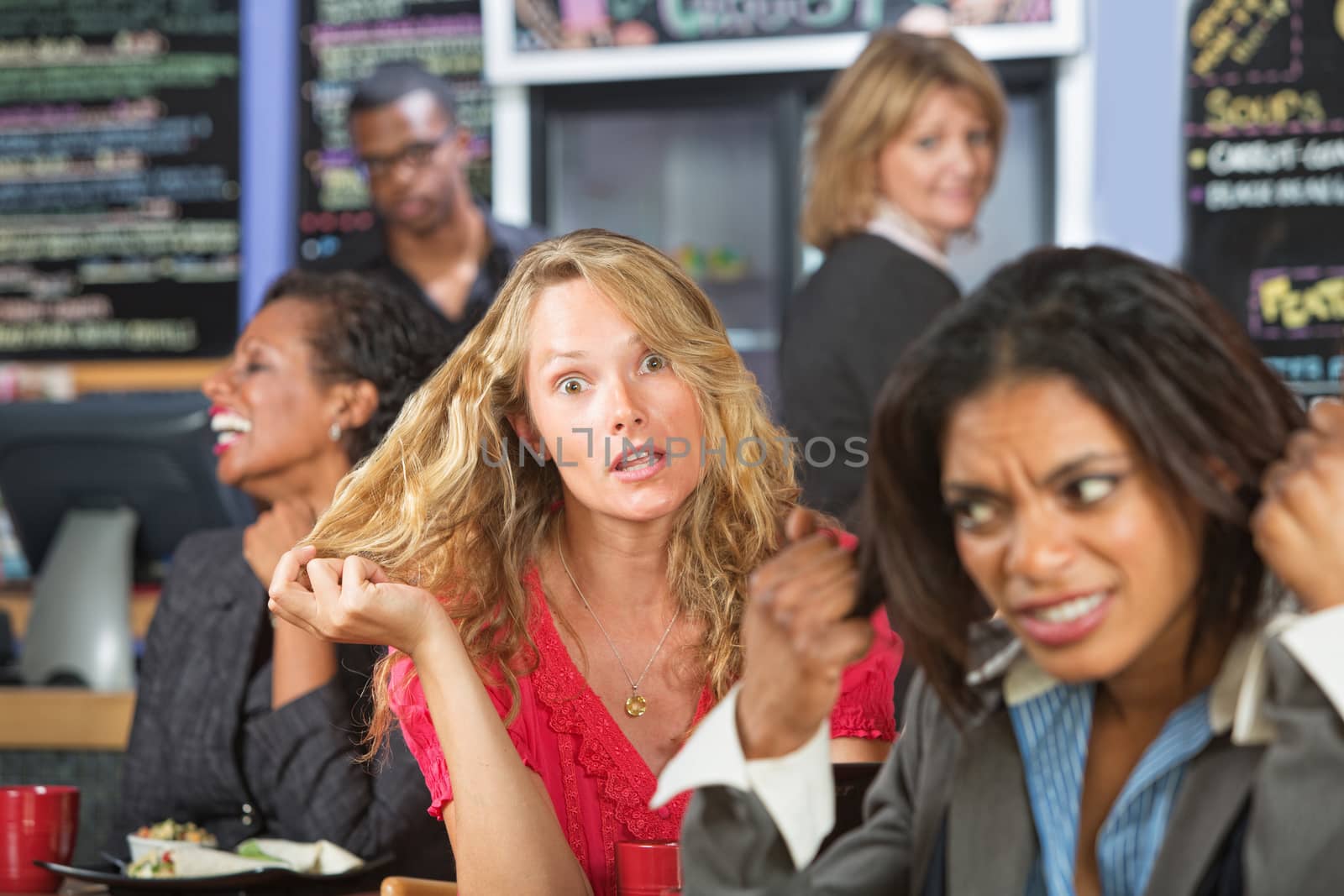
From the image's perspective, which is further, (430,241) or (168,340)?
(168,340)

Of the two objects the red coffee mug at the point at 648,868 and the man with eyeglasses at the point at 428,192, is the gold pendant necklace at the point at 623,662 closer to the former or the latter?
the red coffee mug at the point at 648,868

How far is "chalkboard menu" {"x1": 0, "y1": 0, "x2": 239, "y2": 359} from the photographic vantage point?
15.4ft

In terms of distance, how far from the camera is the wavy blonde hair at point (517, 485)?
164 cm

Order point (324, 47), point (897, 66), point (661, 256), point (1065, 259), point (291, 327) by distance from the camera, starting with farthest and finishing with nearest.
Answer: point (324, 47)
point (897, 66)
point (291, 327)
point (661, 256)
point (1065, 259)

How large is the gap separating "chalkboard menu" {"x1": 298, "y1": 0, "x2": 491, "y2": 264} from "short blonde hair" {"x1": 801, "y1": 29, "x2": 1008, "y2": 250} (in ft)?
6.33

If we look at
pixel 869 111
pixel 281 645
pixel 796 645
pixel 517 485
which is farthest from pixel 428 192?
pixel 796 645

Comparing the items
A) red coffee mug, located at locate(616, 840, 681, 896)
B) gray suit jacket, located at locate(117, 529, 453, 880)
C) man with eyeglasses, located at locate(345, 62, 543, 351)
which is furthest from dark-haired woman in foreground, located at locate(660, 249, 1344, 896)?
man with eyeglasses, located at locate(345, 62, 543, 351)

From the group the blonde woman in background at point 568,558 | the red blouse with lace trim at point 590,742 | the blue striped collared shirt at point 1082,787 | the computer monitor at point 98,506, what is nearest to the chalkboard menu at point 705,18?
the computer monitor at point 98,506

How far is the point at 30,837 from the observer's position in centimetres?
159

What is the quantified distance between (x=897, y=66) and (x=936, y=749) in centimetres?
201

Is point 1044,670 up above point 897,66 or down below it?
below

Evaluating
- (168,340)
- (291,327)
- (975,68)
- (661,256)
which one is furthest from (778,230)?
(661,256)

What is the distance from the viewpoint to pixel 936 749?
3.44 feet

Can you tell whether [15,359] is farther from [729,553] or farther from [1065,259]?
[1065,259]
